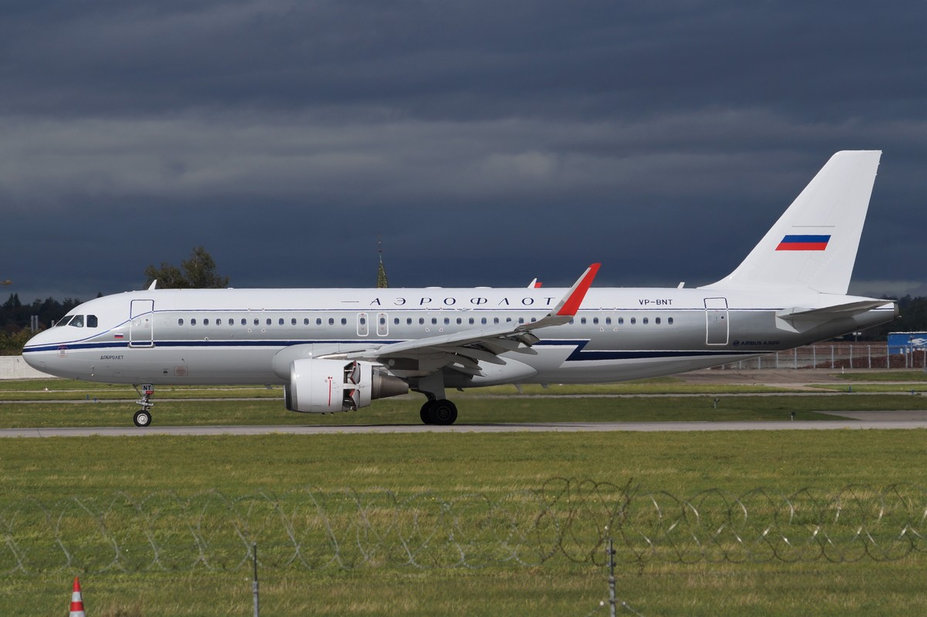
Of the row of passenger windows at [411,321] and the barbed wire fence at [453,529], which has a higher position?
the row of passenger windows at [411,321]

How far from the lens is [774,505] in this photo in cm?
1838

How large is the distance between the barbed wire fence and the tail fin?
19.3 metres

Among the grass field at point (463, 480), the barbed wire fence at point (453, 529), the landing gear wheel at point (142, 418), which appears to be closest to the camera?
the grass field at point (463, 480)

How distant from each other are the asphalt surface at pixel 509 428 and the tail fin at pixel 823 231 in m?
5.19

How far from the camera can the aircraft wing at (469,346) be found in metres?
32.7

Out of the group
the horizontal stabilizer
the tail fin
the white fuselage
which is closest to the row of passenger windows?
the white fuselage

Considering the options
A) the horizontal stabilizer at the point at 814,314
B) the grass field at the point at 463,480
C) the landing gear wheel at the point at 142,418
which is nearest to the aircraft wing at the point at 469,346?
the grass field at the point at 463,480

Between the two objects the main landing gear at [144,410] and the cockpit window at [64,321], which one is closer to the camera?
the main landing gear at [144,410]

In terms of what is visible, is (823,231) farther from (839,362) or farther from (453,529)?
(839,362)

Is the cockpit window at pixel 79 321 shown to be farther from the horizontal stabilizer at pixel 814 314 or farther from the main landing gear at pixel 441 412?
the horizontal stabilizer at pixel 814 314

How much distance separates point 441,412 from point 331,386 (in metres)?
4.27

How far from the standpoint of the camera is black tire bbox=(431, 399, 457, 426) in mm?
35438

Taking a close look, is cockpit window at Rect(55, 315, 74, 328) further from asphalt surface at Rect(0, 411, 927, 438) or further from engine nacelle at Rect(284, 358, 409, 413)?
engine nacelle at Rect(284, 358, 409, 413)

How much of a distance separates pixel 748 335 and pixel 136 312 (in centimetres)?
1875
